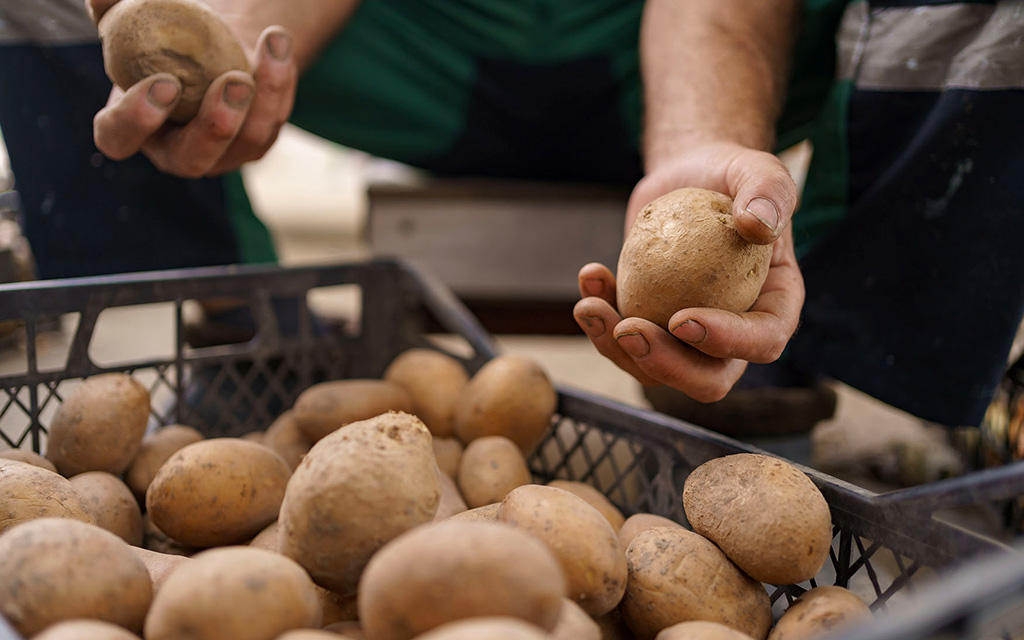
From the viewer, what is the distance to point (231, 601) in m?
0.48

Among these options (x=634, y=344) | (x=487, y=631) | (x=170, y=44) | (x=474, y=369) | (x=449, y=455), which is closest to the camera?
(x=487, y=631)

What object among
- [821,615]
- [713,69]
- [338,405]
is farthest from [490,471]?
[713,69]

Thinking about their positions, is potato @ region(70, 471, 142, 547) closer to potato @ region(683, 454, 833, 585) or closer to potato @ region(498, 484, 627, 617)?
potato @ region(498, 484, 627, 617)

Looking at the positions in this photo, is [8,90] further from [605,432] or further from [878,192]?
[878,192]

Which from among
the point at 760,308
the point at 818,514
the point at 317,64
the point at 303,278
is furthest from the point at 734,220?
the point at 317,64

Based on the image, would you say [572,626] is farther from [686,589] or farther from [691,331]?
[691,331]

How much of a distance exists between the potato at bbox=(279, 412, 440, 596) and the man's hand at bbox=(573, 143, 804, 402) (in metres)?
0.25

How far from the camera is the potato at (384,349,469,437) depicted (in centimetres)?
99

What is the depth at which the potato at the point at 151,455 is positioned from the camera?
32.8 inches

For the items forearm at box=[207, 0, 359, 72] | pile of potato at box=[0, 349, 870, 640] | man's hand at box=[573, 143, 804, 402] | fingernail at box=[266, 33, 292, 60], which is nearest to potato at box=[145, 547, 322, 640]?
pile of potato at box=[0, 349, 870, 640]

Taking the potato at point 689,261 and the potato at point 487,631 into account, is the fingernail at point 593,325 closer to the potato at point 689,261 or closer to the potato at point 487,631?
the potato at point 689,261

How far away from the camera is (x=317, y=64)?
4.60 feet

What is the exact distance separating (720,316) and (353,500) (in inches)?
13.6

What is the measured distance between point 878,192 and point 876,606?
2.06ft
